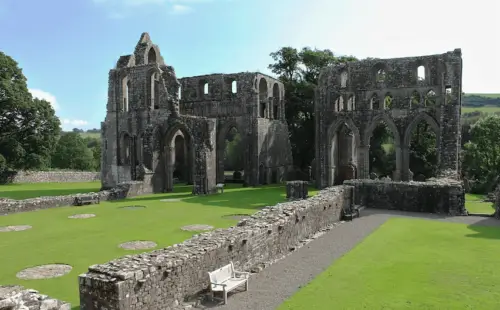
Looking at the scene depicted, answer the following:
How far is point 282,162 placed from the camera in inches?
1606

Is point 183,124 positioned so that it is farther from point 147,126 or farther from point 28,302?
point 28,302

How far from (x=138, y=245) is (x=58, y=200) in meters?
11.7

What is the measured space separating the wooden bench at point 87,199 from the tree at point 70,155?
3883 centimetres

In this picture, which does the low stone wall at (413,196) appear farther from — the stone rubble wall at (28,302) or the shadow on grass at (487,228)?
the stone rubble wall at (28,302)

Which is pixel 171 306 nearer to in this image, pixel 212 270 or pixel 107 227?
pixel 212 270

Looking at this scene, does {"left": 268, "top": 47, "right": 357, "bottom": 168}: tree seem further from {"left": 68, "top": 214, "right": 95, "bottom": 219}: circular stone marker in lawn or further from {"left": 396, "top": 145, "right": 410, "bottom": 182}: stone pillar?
{"left": 68, "top": 214, "right": 95, "bottom": 219}: circular stone marker in lawn

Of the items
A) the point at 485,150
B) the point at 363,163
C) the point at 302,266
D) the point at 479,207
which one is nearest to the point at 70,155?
the point at 363,163

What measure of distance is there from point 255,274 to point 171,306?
9.79 feet

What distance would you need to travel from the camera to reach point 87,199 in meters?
23.8

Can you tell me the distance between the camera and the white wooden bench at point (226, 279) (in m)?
8.87

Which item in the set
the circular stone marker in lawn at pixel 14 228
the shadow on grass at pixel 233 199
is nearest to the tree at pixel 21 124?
the shadow on grass at pixel 233 199

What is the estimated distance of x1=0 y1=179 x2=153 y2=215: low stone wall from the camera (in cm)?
2062

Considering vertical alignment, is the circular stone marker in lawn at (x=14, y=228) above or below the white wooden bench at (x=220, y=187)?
below

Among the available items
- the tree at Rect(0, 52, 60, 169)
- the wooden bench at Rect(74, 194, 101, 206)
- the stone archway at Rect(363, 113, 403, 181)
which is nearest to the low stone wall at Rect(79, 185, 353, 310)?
the wooden bench at Rect(74, 194, 101, 206)
